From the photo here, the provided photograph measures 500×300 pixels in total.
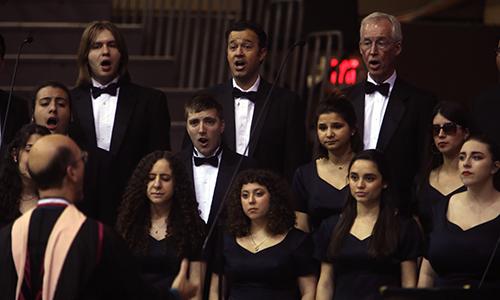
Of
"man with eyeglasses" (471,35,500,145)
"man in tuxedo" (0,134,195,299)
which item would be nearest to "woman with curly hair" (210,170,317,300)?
"man with eyeglasses" (471,35,500,145)

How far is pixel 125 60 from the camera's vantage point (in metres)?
7.37

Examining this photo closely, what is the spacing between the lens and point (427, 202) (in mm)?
6852

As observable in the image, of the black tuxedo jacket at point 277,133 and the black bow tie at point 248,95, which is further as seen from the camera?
the black bow tie at point 248,95

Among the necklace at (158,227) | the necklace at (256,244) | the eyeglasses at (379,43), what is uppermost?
the eyeglasses at (379,43)

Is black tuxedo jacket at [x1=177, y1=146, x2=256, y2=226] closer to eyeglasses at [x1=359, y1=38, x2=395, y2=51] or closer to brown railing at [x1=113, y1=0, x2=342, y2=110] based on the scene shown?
eyeglasses at [x1=359, y1=38, x2=395, y2=51]

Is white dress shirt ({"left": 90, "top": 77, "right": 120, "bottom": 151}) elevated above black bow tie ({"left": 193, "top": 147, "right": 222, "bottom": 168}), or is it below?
above

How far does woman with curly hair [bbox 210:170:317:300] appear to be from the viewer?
22.1 feet

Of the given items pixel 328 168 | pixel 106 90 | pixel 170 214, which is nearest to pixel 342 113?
pixel 328 168

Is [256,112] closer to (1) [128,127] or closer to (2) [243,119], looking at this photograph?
(2) [243,119]

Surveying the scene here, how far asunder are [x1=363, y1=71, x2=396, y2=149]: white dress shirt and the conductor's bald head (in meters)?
2.13

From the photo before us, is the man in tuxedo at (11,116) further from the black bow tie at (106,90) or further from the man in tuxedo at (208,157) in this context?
the man in tuxedo at (208,157)

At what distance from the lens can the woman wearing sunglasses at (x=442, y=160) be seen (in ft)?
22.4

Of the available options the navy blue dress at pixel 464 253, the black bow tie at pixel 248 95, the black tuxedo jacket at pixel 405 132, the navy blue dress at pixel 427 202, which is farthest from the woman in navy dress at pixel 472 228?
the black bow tie at pixel 248 95

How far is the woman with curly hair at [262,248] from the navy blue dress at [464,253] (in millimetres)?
610
